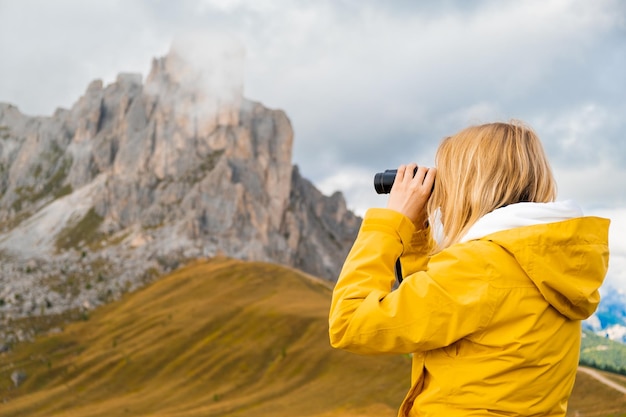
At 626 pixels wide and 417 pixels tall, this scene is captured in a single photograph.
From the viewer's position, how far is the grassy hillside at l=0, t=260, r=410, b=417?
69438mm

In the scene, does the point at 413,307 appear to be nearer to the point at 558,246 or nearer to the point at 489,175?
the point at 558,246

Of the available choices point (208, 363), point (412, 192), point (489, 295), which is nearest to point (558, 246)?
point (489, 295)

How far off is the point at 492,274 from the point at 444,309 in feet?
1.21

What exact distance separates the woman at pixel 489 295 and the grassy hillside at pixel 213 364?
44.2 meters

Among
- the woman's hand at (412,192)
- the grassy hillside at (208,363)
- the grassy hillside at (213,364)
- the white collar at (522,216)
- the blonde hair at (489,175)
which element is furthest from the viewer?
the grassy hillside at (208,363)

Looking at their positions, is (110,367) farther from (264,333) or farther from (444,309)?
(444,309)

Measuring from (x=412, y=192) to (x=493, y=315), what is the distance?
3.61 feet

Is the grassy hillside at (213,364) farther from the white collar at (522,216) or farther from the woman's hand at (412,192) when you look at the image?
the white collar at (522,216)

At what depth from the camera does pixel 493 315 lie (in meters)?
3.81

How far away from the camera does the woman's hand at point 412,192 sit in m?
4.46

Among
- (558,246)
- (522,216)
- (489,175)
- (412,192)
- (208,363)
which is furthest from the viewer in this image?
(208,363)

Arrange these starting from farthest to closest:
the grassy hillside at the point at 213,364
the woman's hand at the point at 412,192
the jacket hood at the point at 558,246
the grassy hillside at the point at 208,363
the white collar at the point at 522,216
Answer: the grassy hillside at the point at 208,363 → the grassy hillside at the point at 213,364 → the woman's hand at the point at 412,192 → the white collar at the point at 522,216 → the jacket hood at the point at 558,246

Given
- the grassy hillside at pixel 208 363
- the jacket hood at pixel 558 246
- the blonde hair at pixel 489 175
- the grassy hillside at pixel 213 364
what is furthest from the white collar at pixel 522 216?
the grassy hillside at pixel 208 363

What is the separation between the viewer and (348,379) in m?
73.2
